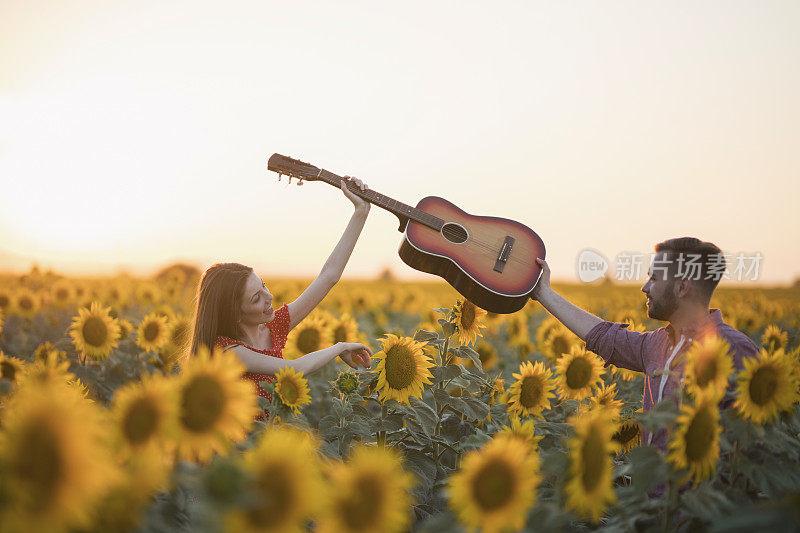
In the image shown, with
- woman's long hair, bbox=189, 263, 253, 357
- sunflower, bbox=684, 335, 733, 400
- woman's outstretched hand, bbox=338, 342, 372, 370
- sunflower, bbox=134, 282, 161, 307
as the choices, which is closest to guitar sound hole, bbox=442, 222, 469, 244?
woman's outstretched hand, bbox=338, 342, 372, 370

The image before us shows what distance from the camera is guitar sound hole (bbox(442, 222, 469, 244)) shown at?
4039mm

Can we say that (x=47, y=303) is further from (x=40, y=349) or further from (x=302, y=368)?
(x=302, y=368)

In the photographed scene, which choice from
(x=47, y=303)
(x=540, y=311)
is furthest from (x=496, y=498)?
(x=540, y=311)

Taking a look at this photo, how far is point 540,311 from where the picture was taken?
13.8 m

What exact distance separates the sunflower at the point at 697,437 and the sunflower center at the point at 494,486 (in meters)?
0.68

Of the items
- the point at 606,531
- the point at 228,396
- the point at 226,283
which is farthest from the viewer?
the point at 226,283

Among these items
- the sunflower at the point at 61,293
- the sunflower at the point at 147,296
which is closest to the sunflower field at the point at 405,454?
the sunflower at the point at 61,293

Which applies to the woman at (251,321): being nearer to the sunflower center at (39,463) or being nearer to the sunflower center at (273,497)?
the sunflower center at (273,497)

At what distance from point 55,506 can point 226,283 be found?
2.53 meters

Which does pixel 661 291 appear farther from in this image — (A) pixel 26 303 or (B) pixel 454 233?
(A) pixel 26 303

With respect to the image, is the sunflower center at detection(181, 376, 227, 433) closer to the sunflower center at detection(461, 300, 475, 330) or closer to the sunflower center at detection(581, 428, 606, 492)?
the sunflower center at detection(581, 428, 606, 492)

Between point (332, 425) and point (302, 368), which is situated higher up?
point (302, 368)

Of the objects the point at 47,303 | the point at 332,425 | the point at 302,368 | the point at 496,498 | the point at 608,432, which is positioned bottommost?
the point at 47,303

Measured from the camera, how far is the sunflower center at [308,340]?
5.08m
